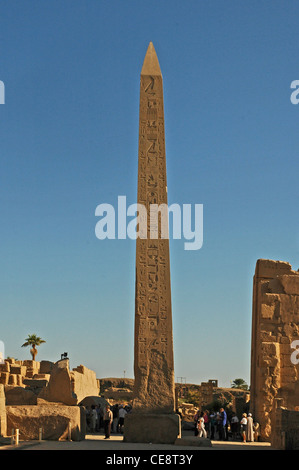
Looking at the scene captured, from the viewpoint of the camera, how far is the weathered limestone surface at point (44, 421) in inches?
408

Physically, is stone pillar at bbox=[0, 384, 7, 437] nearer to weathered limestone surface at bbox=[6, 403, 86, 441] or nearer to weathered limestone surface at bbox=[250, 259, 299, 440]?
weathered limestone surface at bbox=[6, 403, 86, 441]

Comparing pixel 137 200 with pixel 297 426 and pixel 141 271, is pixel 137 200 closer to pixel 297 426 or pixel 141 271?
pixel 141 271

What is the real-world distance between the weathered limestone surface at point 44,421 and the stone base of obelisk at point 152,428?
33.5 inches

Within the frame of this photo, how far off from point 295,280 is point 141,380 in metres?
5.64

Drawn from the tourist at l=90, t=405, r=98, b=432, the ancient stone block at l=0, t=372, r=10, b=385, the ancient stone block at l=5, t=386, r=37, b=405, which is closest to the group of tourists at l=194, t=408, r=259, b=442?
the tourist at l=90, t=405, r=98, b=432

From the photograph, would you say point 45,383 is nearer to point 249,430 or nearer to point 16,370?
point 16,370

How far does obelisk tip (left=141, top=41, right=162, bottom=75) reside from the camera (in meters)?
11.8

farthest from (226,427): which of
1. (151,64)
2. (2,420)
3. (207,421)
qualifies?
(151,64)

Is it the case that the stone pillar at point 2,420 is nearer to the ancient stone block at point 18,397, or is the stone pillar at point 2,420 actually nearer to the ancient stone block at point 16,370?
the ancient stone block at point 18,397

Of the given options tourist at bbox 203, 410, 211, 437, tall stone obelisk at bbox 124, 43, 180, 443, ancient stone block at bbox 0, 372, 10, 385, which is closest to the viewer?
tall stone obelisk at bbox 124, 43, 180, 443

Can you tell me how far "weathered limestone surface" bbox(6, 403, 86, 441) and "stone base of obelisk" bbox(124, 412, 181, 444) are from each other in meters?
0.85

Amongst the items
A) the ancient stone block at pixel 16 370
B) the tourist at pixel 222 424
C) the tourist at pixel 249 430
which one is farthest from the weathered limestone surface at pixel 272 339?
the ancient stone block at pixel 16 370

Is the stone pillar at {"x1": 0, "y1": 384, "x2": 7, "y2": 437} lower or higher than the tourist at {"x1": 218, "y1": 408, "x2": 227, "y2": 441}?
higher

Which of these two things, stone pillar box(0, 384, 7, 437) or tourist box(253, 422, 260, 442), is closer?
stone pillar box(0, 384, 7, 437)
